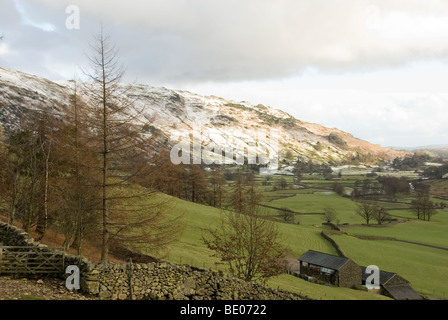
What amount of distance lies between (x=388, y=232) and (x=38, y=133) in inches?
2868

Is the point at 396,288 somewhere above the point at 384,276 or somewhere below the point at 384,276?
below

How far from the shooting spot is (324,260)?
142 feet

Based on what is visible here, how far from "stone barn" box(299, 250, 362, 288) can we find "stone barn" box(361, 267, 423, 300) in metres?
3.24

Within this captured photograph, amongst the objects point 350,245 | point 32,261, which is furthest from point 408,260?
point 32,261

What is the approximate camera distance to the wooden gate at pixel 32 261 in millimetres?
15719

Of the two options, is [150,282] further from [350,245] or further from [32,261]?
[350,245]

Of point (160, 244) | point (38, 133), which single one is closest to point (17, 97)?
point (38, 133)

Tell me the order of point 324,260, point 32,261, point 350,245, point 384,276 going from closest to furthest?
1. point 32,261
2. point 384,276
3. point 324,260
4. point 350,245

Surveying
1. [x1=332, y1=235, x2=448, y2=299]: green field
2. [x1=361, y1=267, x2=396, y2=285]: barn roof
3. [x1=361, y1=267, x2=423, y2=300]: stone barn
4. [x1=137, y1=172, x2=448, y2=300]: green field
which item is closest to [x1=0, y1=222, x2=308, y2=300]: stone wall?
[x1=137, y1=172, x2=448, y2=300]: green field

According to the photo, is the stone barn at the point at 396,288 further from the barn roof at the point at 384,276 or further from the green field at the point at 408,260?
the green field at the point at 408,260

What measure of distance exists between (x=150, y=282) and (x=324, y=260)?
1272 inches

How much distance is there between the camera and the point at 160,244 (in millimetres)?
22047

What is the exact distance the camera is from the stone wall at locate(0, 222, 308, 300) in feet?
51.2

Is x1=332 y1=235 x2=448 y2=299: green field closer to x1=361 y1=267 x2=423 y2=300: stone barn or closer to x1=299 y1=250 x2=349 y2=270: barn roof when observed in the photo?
x1=361 y1=267 x2=423 y2=300: stone barn
